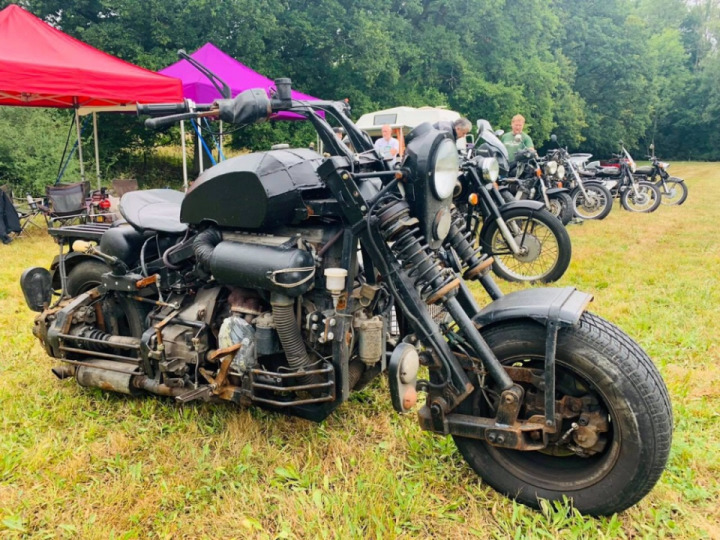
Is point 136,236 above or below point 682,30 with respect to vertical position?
below

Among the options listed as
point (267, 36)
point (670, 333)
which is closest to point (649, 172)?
point (670, 333)

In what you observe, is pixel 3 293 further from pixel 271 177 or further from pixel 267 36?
pixel 267 36

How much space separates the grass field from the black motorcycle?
0.63 ft

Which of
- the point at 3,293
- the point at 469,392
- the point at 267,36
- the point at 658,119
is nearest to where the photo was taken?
the point at 469,392

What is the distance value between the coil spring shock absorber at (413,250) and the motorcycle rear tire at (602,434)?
0.24 meters

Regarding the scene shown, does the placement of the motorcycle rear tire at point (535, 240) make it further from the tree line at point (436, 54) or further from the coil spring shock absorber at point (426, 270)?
the tree line at point (436, 54)

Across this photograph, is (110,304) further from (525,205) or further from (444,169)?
(525,205)

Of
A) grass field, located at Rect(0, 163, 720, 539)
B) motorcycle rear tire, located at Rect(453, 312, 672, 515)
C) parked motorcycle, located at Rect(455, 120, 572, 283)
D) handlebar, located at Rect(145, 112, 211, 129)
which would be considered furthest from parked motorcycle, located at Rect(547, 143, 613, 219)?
handlebar, located at Rect(145, 112, 211, 129)

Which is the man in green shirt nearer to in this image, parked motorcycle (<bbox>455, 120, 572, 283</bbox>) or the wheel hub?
parked motorcycle (<bbox>455, 120, 572, 283</bbox>)

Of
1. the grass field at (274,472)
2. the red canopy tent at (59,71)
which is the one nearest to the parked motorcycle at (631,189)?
the grass field at (274,472)

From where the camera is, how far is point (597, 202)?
994cm

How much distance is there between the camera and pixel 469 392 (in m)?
2.08

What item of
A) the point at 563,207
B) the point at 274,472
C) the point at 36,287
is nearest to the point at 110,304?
the point at 36,287

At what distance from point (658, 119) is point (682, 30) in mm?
14976
